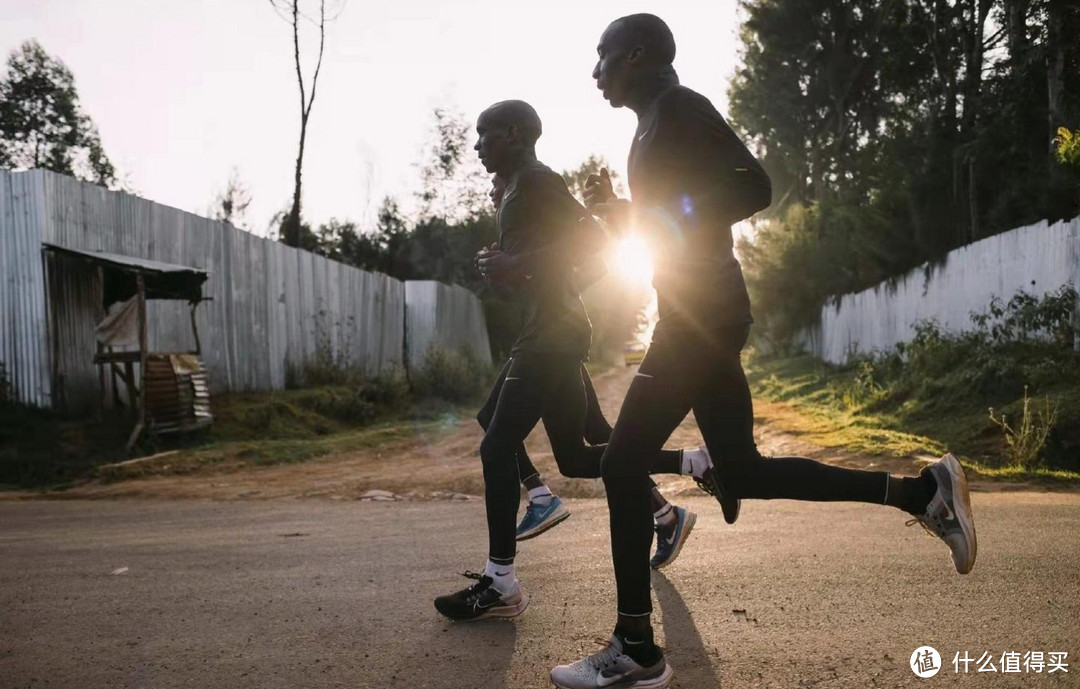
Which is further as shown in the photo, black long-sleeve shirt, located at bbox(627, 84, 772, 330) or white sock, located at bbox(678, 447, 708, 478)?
white sock, located at bbox(678, 447, 708, 478)

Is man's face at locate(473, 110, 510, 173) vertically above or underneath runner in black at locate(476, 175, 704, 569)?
above

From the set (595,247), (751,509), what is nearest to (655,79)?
(595,247)

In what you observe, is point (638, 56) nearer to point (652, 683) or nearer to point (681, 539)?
point (652, 683)

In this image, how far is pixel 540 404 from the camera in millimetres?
3328

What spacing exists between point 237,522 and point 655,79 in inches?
182

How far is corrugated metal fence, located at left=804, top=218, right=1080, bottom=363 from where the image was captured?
1022cm

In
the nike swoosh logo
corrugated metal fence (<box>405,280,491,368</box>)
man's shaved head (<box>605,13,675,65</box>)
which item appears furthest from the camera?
corrugated metal fence (<box>405,280,491,368</box>)

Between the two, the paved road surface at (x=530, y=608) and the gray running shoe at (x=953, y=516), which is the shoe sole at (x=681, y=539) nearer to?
the paved road surface at (x=530, y=608)

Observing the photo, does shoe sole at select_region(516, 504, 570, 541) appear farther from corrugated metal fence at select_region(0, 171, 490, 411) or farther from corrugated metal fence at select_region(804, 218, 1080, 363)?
corrugated metal fence at select_region(0, 171, 490, 411)

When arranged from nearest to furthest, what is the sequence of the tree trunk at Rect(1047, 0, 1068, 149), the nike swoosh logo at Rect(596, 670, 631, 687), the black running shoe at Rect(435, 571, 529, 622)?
the nike swoosh logo at Rect(596, 670, 631, 687) → the black running shoe at Rect(435, 571, 529, 622) → the tree trunk at Rect(1047, 0, 1068, 149)

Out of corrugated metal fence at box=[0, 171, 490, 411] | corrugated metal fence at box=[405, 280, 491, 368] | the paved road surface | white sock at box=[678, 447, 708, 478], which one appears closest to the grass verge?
the paved road surface

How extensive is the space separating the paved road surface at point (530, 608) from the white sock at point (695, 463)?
487 mm

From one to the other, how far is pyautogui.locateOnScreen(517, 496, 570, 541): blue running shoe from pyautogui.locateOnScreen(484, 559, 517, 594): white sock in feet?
1.21

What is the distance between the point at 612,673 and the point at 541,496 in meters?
1.39
